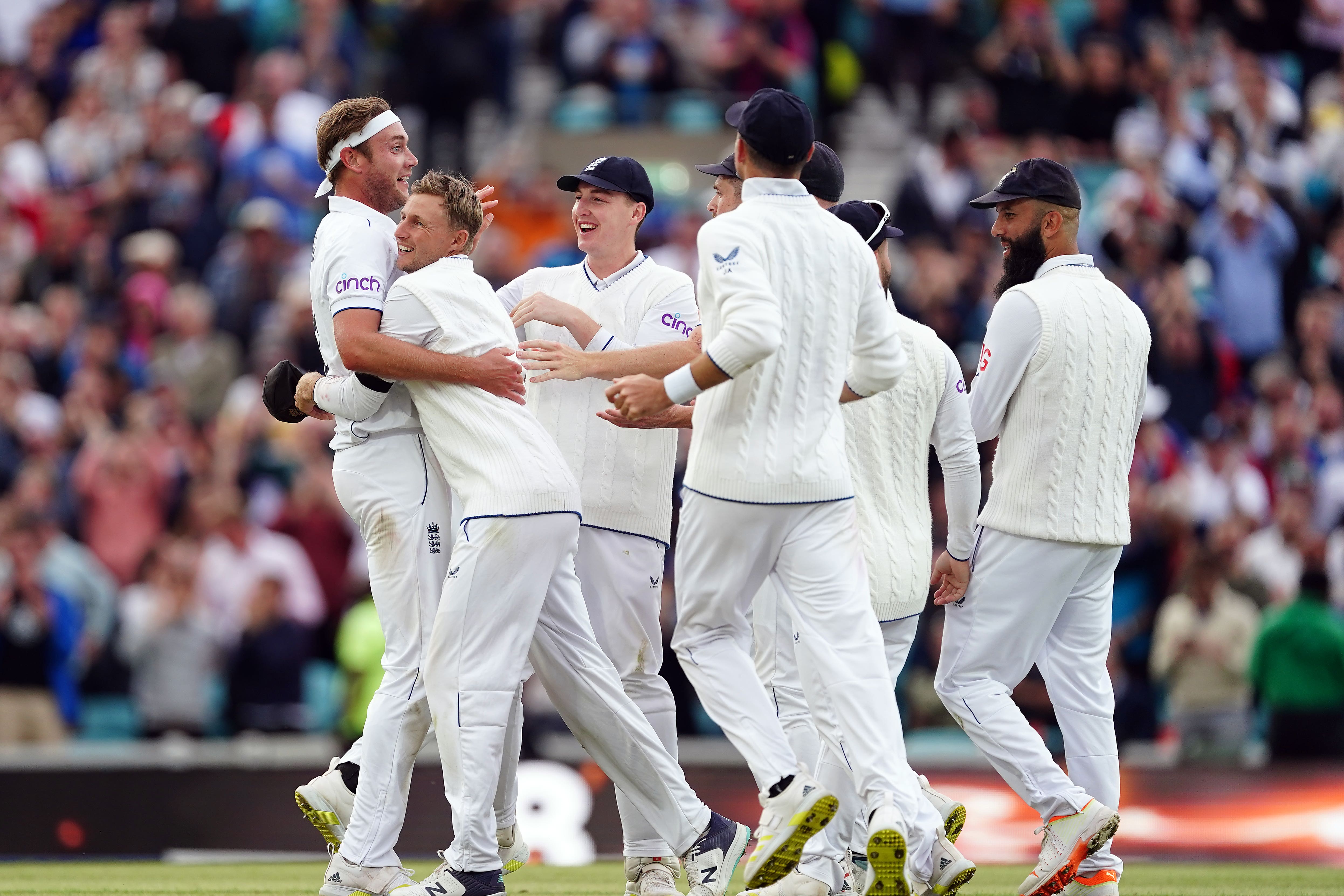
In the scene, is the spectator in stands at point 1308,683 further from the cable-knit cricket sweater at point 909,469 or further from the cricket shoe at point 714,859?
the cricket shoe at point 714,859

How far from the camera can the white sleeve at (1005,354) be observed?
723cm

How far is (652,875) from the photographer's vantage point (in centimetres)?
722

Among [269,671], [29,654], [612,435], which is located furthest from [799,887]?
[29,654]

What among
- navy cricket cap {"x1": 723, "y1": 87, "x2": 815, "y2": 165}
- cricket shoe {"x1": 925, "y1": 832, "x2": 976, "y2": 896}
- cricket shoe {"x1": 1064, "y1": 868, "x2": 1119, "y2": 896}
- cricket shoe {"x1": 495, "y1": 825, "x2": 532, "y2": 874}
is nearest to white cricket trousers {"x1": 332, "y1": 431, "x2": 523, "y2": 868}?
cricket shoe {"x1": 495, "y1": 825, "x2": 532, "y2": 874}

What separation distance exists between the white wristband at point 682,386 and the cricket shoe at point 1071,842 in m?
2.20

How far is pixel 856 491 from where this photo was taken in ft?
23.7

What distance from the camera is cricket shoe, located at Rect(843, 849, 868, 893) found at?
713 centimetres

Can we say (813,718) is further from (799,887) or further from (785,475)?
(785,475)

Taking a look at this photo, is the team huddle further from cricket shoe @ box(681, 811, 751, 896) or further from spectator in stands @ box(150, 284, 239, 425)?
spectator in stands @ box(150, 284, 239, 425)

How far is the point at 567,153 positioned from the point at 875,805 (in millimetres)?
12701

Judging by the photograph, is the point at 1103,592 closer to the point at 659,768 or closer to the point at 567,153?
the point at 659,768

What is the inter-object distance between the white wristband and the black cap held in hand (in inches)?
66.5

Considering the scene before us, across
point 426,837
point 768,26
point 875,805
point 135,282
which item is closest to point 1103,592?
point 875,805

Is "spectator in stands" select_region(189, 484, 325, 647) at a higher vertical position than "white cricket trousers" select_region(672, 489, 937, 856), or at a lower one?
lower
